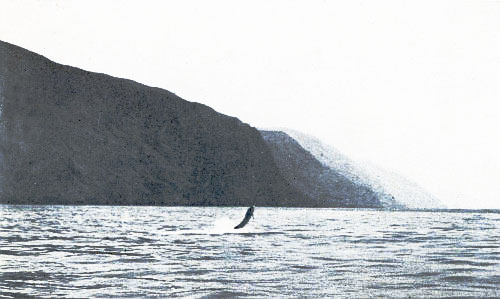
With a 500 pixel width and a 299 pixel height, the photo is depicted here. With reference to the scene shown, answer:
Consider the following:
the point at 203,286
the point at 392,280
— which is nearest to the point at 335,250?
the point at 392,280

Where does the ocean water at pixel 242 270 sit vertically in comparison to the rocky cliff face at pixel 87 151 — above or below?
below

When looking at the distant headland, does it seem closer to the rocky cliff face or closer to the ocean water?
the rocky cliff face

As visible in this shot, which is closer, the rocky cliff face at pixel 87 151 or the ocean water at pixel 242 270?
the ocean water at pixel 242 270

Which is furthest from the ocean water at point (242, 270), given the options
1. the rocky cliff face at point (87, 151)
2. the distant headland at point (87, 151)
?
the rocky cliff face at point (87, 151)

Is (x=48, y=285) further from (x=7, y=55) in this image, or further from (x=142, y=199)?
(x=7, y=55)

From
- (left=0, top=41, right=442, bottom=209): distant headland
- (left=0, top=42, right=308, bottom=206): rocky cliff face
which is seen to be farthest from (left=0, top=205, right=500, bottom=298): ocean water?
(left=0, top=42, right=308, bottom=206): rocky cliff face

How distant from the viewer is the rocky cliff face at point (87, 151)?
16025 centimetres

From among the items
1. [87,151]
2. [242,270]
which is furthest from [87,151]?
[242,270]

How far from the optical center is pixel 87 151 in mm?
174750

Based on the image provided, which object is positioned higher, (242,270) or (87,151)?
(87,151)

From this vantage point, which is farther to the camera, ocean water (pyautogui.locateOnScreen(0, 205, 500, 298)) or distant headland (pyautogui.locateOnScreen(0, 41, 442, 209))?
distant headland (pyautogui.locateOnScreen(0, 41, 442, 209))

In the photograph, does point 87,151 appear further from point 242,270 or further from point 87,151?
point 242,270

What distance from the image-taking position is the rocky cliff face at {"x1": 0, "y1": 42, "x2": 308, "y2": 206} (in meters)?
160

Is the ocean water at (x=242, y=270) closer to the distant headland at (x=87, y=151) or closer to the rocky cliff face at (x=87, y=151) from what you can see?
the distant headland at (x=87, y=151)
